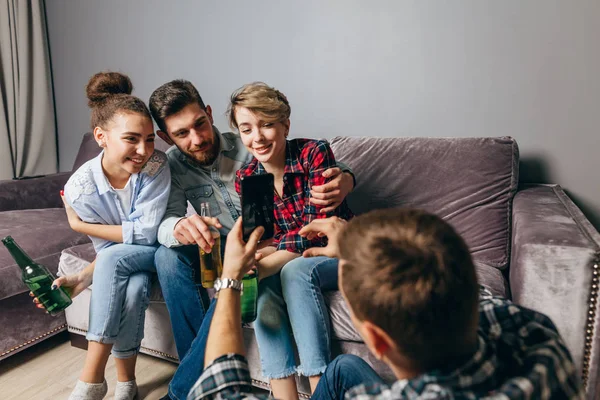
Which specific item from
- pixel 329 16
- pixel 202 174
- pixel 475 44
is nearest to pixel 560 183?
pixel 475 44

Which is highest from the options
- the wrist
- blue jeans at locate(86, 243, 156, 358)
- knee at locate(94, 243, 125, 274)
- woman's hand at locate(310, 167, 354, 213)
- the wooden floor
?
woman's hand at locate(310, 167, 354, 213)

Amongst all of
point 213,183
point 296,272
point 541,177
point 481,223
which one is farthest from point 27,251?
point 541,177

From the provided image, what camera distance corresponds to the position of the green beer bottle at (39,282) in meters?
1.45

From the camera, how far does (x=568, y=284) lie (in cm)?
107

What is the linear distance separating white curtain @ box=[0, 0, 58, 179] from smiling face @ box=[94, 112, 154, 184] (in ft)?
5.78

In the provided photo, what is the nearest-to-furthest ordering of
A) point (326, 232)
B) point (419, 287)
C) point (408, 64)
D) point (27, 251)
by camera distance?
point (419, 287), point (326, 232), point (27, 251), point (408, 64)

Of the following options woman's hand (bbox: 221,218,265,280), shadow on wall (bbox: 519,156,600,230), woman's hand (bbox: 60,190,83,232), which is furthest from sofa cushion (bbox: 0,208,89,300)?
shadow on wall (bbox: 519,156,600,230)

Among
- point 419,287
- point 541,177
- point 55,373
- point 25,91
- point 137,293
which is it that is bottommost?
point 55,373

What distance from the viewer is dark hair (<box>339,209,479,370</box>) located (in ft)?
1.83

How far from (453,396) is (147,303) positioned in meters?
1.19

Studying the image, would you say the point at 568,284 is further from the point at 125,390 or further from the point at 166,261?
the point at 125,390

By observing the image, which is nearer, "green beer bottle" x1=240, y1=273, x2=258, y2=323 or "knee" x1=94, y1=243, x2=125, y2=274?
"green beer bottle" x1=240, y1=273, x2=258, y2=323

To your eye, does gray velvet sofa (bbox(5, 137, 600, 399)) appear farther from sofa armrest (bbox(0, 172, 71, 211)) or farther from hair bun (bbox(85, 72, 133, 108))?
sofa armrest (bbox(0, 172, 71, 211))

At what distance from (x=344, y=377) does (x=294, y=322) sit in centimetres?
39
